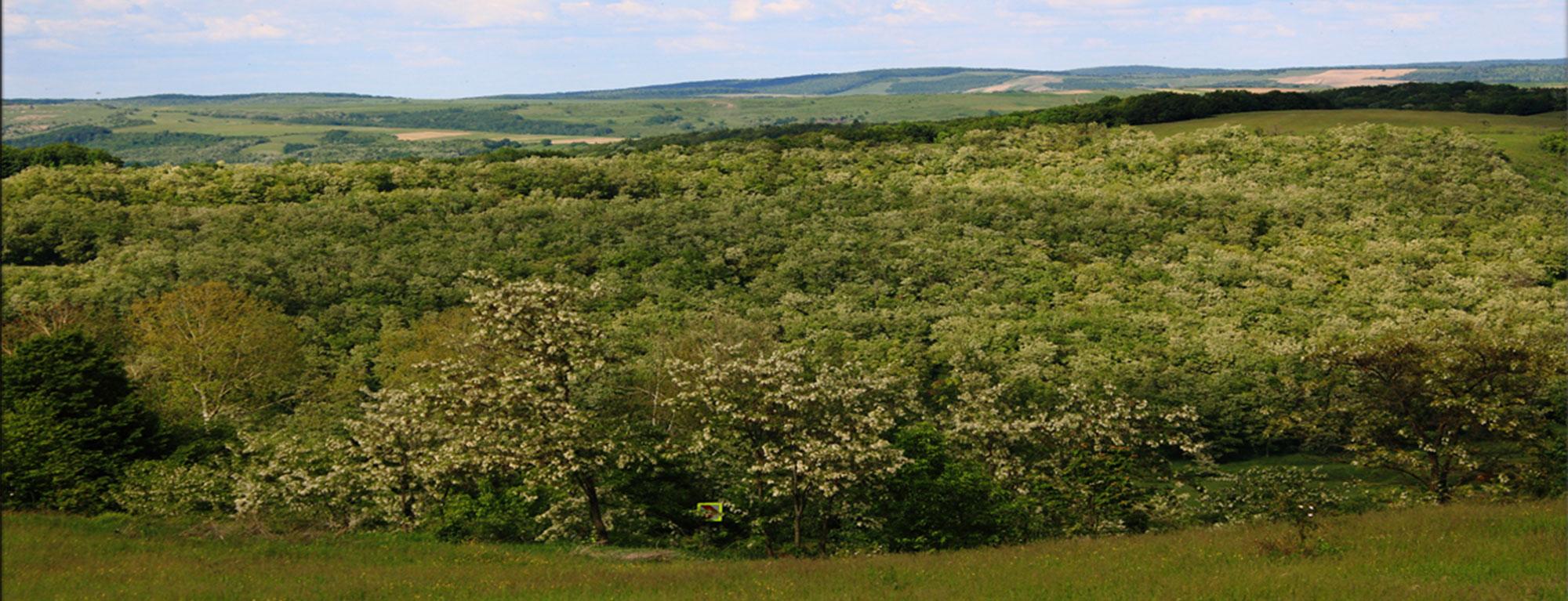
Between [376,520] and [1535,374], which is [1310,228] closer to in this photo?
[1535,374]

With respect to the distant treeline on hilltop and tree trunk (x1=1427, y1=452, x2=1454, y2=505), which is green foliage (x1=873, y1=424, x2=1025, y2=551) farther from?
the distant treeline on hilltop

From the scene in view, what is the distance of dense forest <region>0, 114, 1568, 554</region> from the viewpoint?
120ft

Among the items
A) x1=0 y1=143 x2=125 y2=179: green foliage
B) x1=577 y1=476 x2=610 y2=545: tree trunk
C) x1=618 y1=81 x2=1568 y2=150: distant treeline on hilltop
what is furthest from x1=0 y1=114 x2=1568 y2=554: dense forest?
x1=0 y1=143 x2=125 y2=179: green foliage

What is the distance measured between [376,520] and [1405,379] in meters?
39.1

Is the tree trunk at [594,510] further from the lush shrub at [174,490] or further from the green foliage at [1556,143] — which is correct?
the green foliage at [1556,143]

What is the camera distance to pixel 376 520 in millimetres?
40281

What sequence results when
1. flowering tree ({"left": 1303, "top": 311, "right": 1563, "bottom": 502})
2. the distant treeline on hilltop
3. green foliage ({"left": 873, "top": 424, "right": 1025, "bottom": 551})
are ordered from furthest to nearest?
the distant treeline on hilltop
flowering tree ({"left": 1303, "top": 311, "right": 1563, "bottom": 502})
green foliage ({"left": 873, "top": 424, "right": 1025, "bottom": 551})

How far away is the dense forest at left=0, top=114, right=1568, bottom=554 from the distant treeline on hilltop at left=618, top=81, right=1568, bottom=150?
1.61 meters

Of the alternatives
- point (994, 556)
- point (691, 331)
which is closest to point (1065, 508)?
point (994, 556)

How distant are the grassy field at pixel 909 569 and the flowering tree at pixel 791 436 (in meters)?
4.39

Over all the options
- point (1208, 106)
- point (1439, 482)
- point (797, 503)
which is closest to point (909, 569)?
point (797, 503)

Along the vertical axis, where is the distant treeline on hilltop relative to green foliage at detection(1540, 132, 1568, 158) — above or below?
above

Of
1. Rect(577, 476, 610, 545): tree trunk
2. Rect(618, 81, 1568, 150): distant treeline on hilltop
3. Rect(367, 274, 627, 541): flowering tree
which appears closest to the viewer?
Rect(367, 274, 627, 541): flowering tree

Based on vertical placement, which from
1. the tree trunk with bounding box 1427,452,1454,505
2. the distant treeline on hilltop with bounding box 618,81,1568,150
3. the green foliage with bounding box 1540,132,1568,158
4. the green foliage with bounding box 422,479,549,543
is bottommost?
the green foliage with bounding box 422,479,549,543
